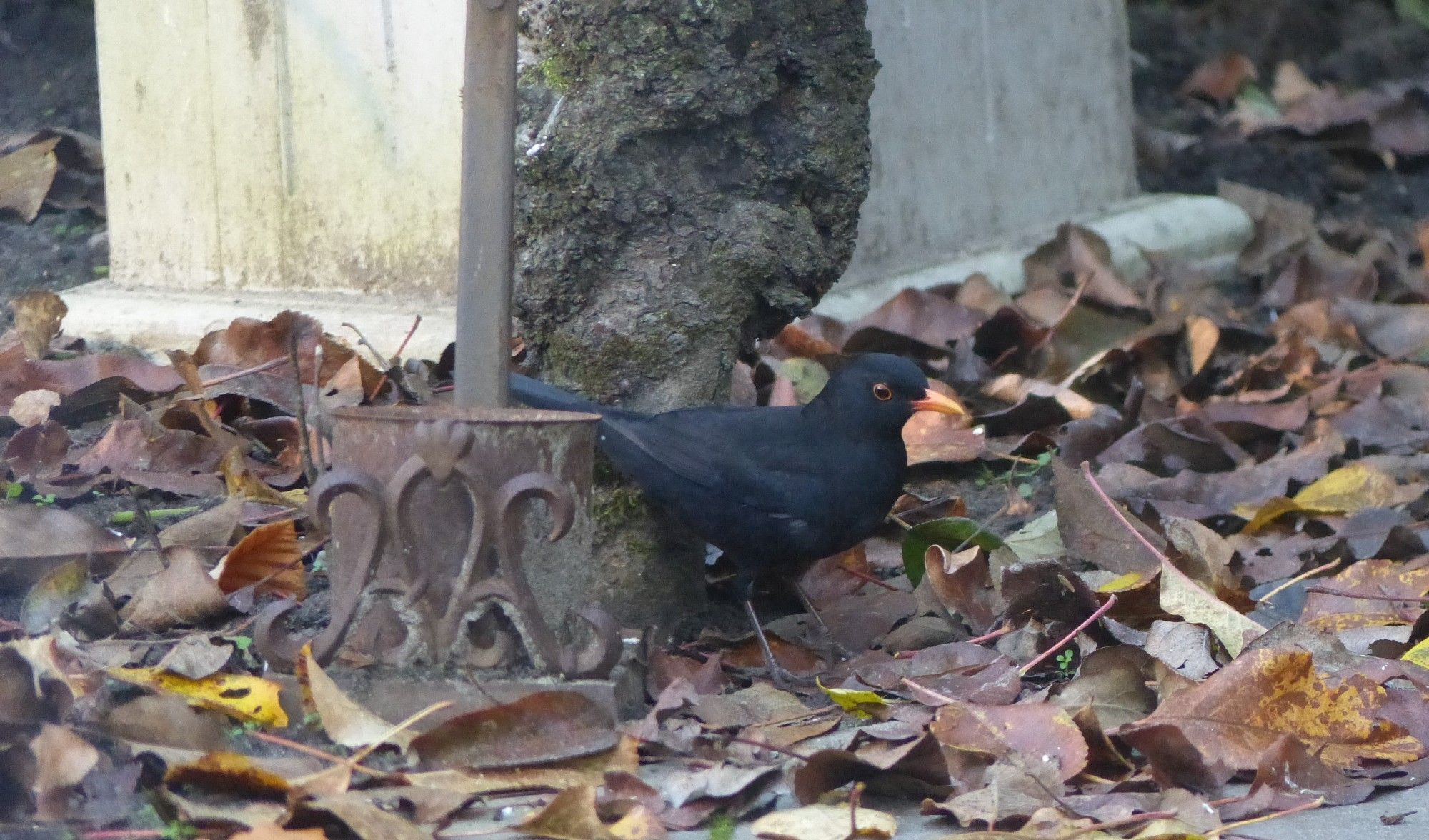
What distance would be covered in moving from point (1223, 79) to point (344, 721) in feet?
23.0

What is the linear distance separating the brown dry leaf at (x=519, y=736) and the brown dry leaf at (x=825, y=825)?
0.28 metres

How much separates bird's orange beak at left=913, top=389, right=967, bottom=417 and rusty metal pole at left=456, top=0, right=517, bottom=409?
116 cm

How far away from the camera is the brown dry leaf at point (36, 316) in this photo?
3.76 metres

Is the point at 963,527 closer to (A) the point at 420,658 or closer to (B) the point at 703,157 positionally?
(B) the point at 703,157

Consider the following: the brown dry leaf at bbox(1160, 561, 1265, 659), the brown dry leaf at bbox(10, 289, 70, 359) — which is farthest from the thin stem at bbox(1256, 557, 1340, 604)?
the brown dry leaf at bbox(10, 289, 70, 359)

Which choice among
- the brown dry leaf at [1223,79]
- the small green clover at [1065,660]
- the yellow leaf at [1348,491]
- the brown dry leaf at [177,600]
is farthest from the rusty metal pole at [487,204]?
the brown dry leaf at [1223,79]

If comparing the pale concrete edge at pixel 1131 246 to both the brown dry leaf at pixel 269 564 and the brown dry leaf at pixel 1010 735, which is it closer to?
the brown dry leaf at pixel 269 564

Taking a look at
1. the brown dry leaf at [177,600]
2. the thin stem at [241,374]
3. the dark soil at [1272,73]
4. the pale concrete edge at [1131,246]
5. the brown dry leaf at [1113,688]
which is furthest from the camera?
the dark soil at [1272,73]

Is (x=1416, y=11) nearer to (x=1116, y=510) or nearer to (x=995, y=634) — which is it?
(x=1116, y=510)

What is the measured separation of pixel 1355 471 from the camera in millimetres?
3770

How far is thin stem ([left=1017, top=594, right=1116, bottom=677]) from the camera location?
2715 mm

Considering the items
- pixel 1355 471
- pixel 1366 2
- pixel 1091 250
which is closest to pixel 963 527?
pixel 1355 471

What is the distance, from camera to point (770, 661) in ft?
9.68

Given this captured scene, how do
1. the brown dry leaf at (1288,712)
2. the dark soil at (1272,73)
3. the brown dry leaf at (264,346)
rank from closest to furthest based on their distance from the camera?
the brown dry leaf at (1288,712) < the brown dry leaf at (264,346) < the dark soil at (1272,73)
